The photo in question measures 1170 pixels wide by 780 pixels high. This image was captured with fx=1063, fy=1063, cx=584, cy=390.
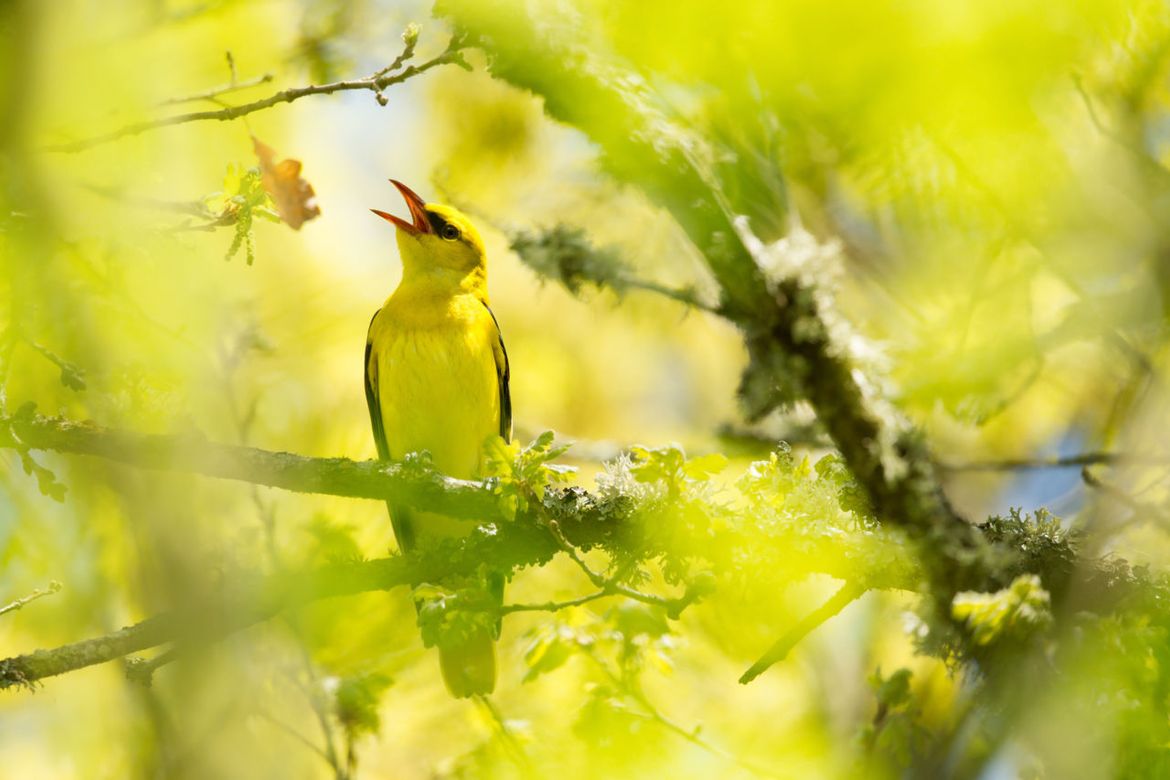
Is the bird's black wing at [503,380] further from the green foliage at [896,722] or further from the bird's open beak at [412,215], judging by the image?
the green foliage at [896,722]

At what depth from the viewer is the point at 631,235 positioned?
589 cm

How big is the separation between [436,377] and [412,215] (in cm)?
129

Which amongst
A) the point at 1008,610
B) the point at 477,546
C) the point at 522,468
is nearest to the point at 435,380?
the point at 477,546

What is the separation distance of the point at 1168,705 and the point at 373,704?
2570mm

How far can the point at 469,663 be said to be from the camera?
4.92 meters

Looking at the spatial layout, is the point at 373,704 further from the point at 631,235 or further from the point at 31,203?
the point at 631,235

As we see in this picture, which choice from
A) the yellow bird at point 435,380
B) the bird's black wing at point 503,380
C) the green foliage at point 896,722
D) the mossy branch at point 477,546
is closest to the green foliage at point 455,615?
the mossy branch at point 477,546

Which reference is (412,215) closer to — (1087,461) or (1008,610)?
(1087,461)

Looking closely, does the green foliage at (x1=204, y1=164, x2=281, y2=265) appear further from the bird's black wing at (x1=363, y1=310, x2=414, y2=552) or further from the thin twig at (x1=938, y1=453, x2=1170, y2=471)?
the bird's black wing at (x1=363, y1=310, x2=414, y2=552)

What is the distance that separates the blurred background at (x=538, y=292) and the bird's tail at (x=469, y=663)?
0.25m

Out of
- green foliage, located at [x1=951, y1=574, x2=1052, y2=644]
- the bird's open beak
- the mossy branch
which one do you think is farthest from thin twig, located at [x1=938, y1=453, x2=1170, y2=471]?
the bird's open beak

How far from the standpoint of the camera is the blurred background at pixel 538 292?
8.80 ft

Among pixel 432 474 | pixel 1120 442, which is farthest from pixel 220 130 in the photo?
pixel 1120 442

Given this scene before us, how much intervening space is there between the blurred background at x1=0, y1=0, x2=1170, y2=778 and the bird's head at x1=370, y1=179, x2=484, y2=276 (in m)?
0.31
